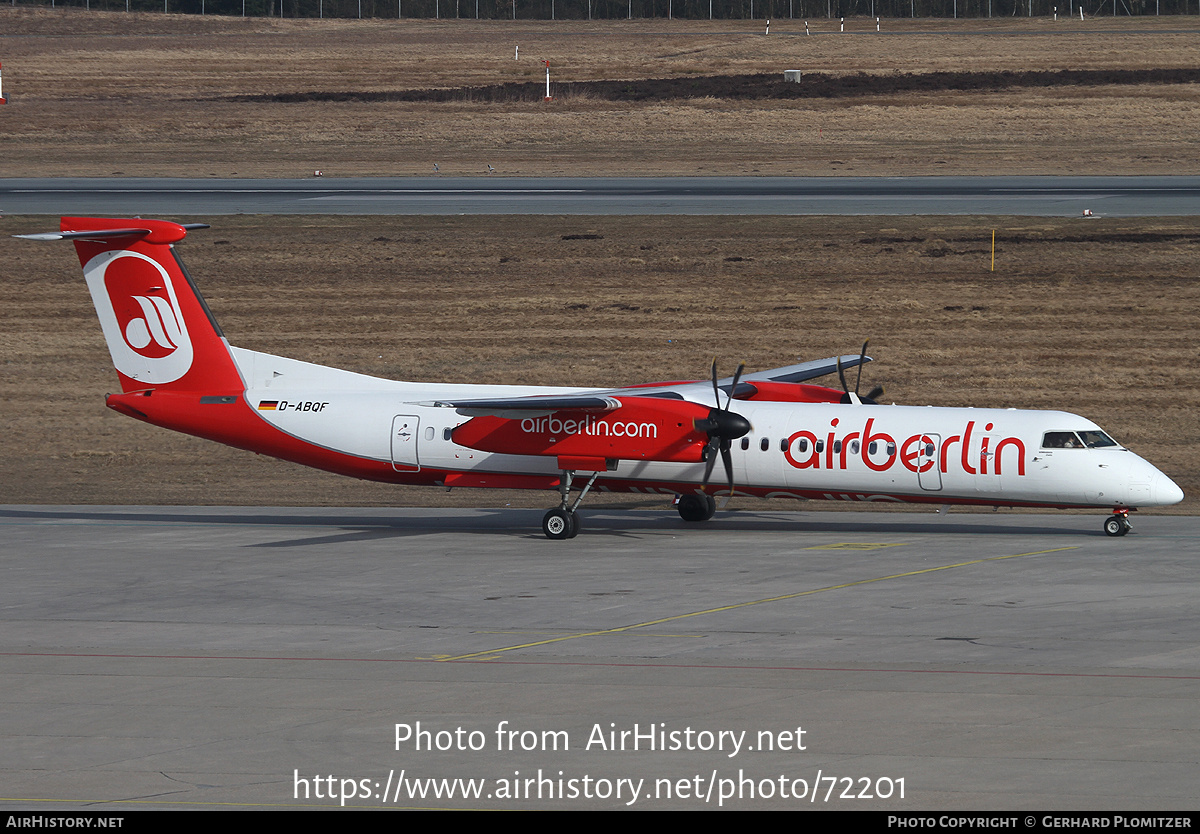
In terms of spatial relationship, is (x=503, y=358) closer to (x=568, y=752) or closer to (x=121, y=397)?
(x=121, y=397)

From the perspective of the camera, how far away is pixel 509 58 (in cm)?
8856

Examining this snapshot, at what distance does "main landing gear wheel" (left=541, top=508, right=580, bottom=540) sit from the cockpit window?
29.2ft

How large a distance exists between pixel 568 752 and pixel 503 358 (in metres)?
30.4

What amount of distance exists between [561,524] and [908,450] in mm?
6768

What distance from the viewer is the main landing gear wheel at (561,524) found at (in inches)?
1107

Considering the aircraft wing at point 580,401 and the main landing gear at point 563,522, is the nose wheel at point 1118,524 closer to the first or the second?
the aircraft wing at point 580,401

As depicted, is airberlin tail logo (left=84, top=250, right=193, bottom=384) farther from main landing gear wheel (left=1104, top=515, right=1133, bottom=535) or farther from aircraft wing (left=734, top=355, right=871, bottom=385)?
main landing gear wheel (left=1104, top=515, right=1133, bottom=535)

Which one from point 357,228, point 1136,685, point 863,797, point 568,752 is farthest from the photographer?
point 357,228

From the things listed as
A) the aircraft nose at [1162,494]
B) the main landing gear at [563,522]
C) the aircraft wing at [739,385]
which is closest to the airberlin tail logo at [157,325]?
the main landing gear at [563,522]

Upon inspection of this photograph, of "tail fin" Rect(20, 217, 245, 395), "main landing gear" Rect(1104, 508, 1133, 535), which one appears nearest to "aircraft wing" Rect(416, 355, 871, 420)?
"tail fin" Rect(20, 217, 245, 395)

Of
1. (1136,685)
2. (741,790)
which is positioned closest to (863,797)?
(741,790)

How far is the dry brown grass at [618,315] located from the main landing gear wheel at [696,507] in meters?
5.86

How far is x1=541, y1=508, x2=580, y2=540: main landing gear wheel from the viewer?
28.1 meters

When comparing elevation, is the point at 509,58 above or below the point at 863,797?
above
